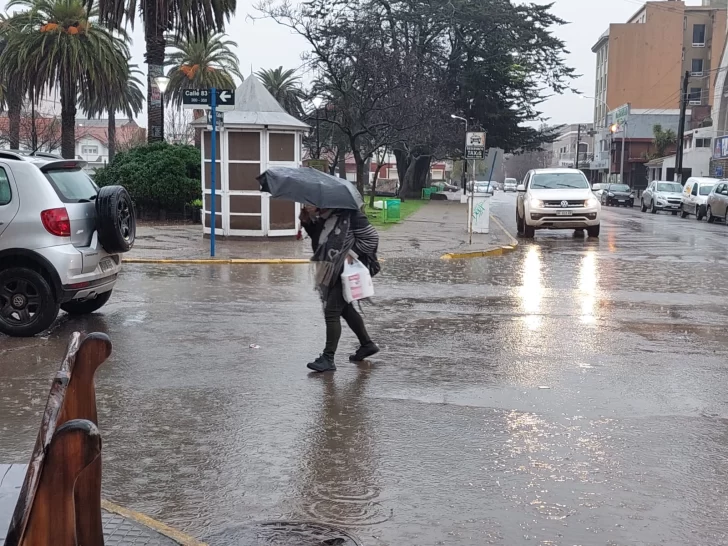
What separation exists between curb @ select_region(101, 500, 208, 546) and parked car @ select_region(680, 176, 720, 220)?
31.9 metres

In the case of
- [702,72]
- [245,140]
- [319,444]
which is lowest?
[319,444]

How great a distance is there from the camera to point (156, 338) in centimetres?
816

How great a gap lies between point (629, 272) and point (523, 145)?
39.8m

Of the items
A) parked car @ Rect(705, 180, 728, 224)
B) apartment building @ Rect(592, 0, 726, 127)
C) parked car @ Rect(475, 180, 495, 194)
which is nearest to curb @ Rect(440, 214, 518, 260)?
parked car @ Rect(475, 180, 495, 194)

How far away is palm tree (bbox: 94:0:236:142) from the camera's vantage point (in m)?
23.8

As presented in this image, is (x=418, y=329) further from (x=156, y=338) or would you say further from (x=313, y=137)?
(x=313, y=137)

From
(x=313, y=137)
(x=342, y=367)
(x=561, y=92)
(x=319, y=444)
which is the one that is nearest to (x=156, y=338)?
(x=342, y=367)

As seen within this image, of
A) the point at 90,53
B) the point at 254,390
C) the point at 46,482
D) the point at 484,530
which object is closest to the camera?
the point at 46,482

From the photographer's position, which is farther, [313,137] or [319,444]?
[313,137]

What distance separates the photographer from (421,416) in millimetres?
5695

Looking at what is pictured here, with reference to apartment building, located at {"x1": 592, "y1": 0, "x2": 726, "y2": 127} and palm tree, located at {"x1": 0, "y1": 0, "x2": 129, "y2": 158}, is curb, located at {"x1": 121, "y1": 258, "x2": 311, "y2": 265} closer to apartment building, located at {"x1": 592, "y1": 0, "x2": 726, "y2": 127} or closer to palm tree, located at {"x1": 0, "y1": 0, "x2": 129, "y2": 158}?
palm tree, located at {"x1": 0, "y1": 0, "x2": 129, "y2": 158}

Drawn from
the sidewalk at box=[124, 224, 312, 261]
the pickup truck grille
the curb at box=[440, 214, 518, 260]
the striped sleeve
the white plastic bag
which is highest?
the striped sleeve

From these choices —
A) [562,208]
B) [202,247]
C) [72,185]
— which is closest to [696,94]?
[562,208]

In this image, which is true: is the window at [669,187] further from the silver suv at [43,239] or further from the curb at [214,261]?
the silver suv at [43,239]
